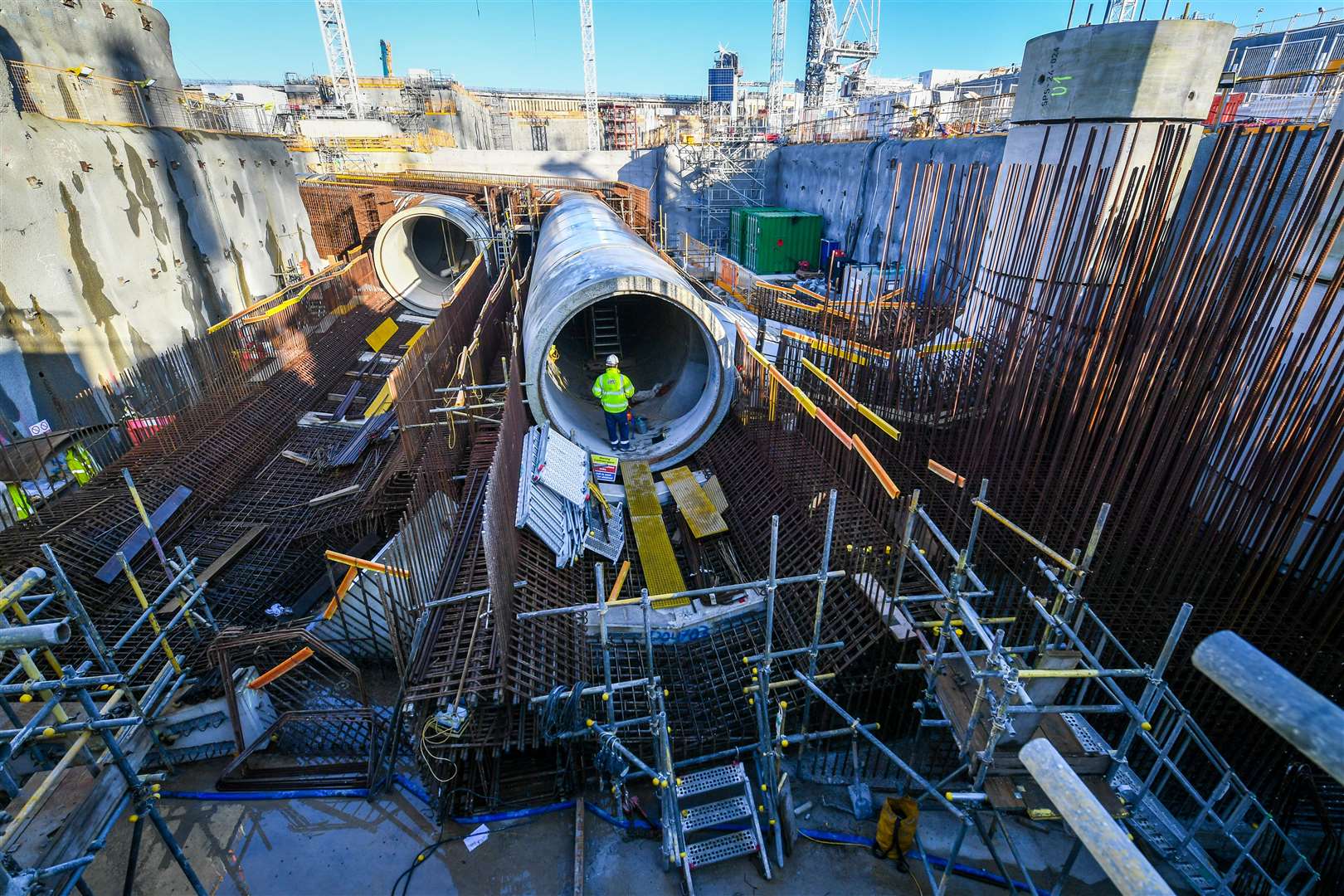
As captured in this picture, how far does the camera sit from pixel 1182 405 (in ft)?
17.2

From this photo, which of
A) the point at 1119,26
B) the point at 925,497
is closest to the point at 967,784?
the point at 925,497

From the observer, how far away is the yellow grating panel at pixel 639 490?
7.89 meters

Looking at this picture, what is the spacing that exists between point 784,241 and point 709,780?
20871 mm

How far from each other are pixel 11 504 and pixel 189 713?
5.28 meters

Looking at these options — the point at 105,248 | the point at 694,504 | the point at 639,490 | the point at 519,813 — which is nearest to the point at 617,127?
the point at 105,248

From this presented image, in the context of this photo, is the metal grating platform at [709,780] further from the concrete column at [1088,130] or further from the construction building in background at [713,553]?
the concrete column at [1088,130]

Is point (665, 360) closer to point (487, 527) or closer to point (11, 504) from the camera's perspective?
point (487, 527)

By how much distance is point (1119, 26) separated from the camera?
7125 millimetres

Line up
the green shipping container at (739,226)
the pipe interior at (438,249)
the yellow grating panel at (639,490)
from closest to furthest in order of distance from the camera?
1. the yellow grating panel at (639,490)
2. the pipe interior at (438,249)
3. the green shipping container at (739,226)

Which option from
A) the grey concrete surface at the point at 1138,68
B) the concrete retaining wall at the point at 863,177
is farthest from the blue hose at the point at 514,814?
the concrete retaining wall at the point at 863,177

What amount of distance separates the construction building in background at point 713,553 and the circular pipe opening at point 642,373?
128mm

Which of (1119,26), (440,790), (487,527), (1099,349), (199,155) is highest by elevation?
(1119,26)

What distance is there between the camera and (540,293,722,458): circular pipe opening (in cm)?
896

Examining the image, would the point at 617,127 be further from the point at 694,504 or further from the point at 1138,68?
the point at 694,504
